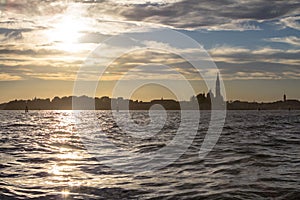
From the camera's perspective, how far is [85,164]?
65.0 feet

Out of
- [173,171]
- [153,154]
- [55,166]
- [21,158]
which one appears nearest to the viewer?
[173,171]

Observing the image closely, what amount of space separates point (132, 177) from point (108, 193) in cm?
286

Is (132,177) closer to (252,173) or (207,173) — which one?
(207,173)

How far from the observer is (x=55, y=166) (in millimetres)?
19031

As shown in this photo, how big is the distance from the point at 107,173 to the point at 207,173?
411 centimetres

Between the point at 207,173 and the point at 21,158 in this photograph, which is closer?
the point at 207,173

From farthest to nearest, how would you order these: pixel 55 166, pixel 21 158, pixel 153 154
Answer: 1. pixel 153 154
2. pixel 21 158
3. pixel 55 166

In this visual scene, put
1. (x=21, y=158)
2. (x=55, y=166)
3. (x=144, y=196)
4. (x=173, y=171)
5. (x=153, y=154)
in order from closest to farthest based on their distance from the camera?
1. (x=144, y=196)
2. (x=173, y=171)
3. (x=55, y=166)
4. (x=21, y=158)
5. (x=153, y=154)

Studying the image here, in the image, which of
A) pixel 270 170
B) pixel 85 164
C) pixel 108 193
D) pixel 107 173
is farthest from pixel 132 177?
pixel 270 170

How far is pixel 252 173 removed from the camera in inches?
669

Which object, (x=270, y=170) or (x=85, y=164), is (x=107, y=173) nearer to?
(x=85, y=164)

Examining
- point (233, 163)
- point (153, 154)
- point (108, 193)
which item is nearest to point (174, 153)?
point (153, 154)

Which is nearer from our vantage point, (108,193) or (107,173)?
(108,193)

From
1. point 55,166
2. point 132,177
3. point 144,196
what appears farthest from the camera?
point 55,166
